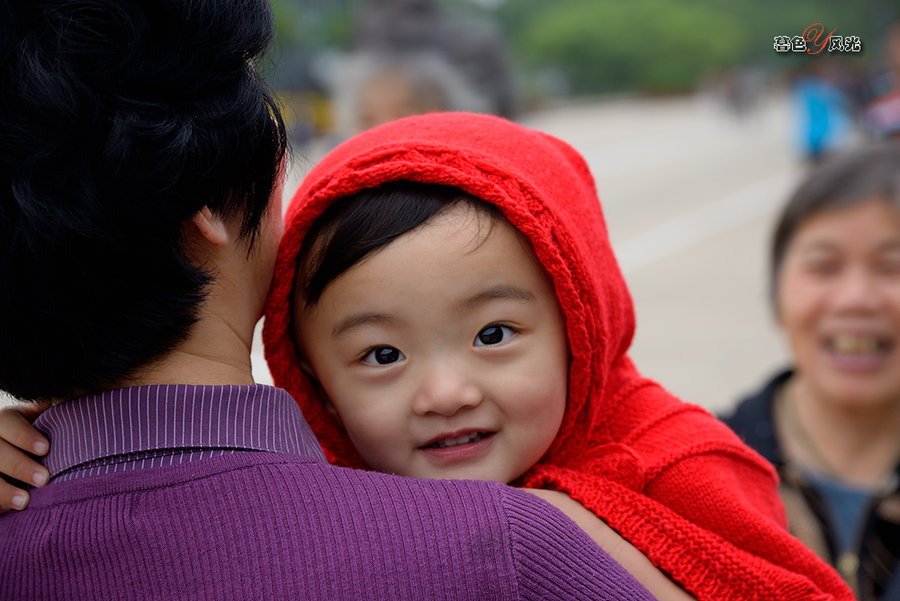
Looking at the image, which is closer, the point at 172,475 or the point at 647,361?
the point at 172,475

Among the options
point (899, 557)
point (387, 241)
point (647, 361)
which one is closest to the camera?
point (387, 241)

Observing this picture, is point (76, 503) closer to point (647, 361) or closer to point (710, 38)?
point (647, 361)

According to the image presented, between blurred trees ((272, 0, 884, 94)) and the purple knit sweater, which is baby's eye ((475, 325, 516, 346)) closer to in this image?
the purple knit sweater

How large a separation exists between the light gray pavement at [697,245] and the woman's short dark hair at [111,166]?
1.07ft

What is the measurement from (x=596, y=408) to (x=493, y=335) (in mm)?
240

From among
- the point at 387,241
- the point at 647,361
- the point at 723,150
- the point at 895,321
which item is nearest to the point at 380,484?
the point at 387,241

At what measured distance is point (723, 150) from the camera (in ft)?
72.1

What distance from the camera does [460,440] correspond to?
4.78 ft

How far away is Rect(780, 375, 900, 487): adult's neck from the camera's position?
2570 millimetres

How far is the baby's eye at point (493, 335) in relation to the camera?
1.42 m

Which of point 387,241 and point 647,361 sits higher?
point 387,241

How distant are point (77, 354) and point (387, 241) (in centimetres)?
44

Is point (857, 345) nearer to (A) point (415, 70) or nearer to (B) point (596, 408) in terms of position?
(B) point (596, 408)

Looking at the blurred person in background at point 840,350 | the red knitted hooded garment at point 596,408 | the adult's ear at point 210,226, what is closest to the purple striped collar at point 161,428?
the adult's ear at point 210,226
